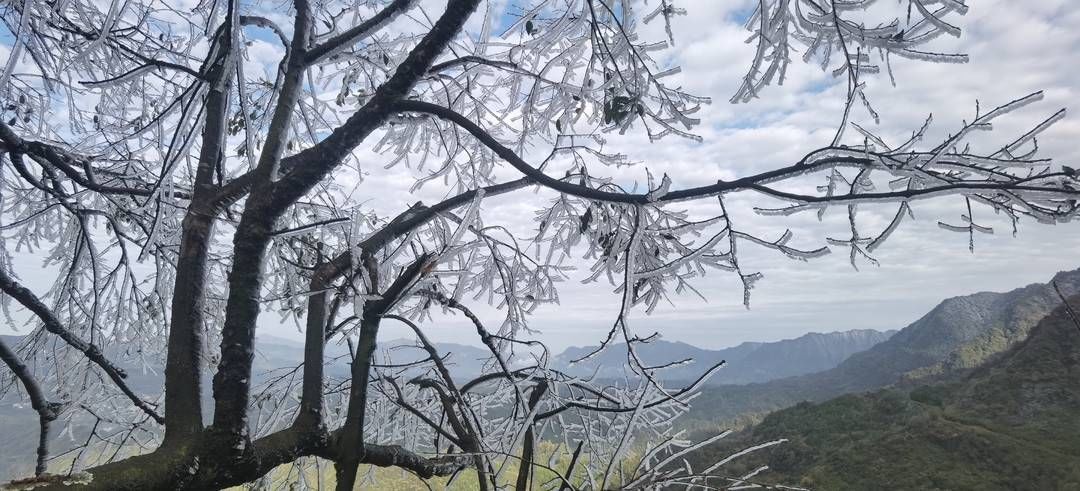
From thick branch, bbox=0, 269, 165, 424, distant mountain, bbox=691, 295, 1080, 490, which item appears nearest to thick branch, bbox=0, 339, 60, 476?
thick branch, bbox=0, 269, 165, 424

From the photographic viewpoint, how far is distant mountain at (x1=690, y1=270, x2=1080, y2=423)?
1323 inches

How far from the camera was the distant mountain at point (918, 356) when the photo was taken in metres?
33.6

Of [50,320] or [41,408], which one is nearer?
[50,320]

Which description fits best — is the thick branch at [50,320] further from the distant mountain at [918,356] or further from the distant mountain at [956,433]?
the distant mountain at [918,356]

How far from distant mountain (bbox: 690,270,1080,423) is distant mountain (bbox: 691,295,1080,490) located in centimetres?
1238

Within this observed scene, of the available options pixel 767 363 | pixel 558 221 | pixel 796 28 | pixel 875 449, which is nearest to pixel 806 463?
pixel 875 449

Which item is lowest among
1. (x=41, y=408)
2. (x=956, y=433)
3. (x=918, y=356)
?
(x=956, y=433)

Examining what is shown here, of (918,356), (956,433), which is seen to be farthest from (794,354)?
(956,433)

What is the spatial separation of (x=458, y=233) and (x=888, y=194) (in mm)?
1138

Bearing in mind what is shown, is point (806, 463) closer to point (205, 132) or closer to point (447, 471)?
point (447, 471)

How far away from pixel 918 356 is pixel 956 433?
36.7m

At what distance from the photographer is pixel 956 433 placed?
631 inches

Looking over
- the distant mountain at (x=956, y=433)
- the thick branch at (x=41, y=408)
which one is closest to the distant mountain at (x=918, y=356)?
the distant mountain at (x=956, y=433)

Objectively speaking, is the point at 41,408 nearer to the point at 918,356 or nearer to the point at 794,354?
the point at 918,356
